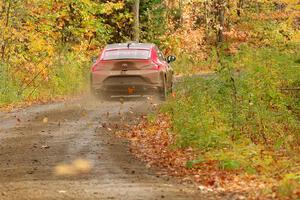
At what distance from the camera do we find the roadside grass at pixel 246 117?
1056cm

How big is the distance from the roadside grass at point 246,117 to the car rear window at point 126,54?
2.41m

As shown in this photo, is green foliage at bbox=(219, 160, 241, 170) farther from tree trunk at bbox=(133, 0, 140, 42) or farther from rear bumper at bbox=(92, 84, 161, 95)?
tree trunk at bbox=(133, 0, 140, 42)

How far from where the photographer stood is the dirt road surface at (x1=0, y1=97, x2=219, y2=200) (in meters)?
8.84

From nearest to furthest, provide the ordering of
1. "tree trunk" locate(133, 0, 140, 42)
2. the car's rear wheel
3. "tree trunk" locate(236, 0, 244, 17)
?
1. the car's rear wheel
2. "tree trunk" locate(133, 0, 140, 42)
3. "tree trunk" locate(236, 0, 244, 17)

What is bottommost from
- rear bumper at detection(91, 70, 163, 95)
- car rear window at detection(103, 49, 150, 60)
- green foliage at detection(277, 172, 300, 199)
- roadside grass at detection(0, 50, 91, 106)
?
roadside grass at detection(0, 50, 91, 106)

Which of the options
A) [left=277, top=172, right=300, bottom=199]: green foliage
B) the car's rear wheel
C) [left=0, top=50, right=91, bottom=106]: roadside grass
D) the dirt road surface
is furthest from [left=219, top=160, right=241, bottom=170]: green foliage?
[left=0, top=50, right=91, bottom=106]: roadside grass

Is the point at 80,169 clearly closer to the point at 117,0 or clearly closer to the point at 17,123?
the point at 17,123

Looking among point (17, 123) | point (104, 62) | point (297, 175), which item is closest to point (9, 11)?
point (104, 62)

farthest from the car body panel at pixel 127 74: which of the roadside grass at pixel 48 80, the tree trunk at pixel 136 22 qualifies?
the tree trunk at pixel 136 22

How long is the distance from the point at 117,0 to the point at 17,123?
20.9 meters

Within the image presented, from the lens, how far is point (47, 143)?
1323 centimetres

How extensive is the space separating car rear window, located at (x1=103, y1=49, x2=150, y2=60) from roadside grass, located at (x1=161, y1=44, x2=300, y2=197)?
2.41 m

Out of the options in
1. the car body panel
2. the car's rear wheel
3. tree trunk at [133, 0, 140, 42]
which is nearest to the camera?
the car body panel

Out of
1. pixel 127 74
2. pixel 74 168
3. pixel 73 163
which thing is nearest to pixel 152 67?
pixel 127 74
